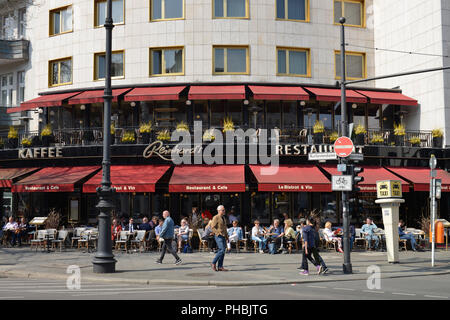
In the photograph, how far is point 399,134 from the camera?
87.6ft

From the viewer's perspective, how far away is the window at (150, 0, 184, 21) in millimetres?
27266

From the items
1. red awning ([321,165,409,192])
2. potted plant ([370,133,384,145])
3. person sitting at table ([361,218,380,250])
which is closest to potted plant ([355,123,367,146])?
potted plant ([370,133,384,145])

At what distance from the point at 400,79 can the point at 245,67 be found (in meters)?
9.03

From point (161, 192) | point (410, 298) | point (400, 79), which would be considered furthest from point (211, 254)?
point (400, 79)

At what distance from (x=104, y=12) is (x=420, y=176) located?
1893 cm

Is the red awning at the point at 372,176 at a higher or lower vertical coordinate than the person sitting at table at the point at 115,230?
higher

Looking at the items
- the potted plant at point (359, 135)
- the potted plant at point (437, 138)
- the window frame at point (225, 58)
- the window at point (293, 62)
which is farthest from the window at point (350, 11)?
the potted plant at point (437, 138)

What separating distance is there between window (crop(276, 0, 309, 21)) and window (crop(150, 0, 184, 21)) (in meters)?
5.23

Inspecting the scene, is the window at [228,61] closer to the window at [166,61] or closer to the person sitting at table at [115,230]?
the window at [166,61]

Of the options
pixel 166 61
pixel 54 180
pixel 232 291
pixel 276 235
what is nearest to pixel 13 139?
pixel 54 180

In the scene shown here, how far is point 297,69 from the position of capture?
27.7 metres

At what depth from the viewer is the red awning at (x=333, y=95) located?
2578 cm

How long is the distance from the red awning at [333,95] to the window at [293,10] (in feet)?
13.5

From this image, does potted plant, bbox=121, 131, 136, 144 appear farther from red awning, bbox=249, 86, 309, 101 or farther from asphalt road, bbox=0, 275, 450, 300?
asphalt road, bbox=0, 275, 450, 300
